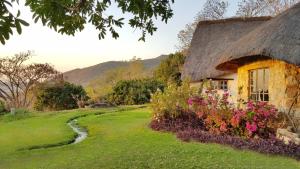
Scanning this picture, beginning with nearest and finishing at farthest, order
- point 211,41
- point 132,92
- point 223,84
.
Result: 1. point 223,84
2. point 211,41
3. point 132,92

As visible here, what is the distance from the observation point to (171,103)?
14.9 m

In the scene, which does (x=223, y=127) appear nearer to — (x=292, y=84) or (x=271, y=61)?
(x=292, y=84)

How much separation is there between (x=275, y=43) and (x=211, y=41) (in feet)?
33.3

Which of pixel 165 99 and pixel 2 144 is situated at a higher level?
pixel 165 99

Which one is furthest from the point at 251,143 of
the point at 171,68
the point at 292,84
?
the point at 171,68

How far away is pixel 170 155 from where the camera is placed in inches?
365

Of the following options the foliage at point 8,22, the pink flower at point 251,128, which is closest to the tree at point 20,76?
the pink flower at point 251,128

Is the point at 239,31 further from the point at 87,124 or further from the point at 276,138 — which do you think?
the point at 276,138

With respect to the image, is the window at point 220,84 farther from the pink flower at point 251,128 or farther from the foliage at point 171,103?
the pink flower at point 251,128

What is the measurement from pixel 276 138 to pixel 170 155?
10.2 feet

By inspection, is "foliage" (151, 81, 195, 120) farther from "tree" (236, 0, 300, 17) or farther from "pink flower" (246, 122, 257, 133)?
"tree" (236, 0, 300, 17)

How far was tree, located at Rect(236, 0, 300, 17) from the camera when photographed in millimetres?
A: 28005

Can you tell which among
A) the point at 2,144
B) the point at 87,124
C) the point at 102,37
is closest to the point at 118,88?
the point at 87,124

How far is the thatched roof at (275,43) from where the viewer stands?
12.3 metres
